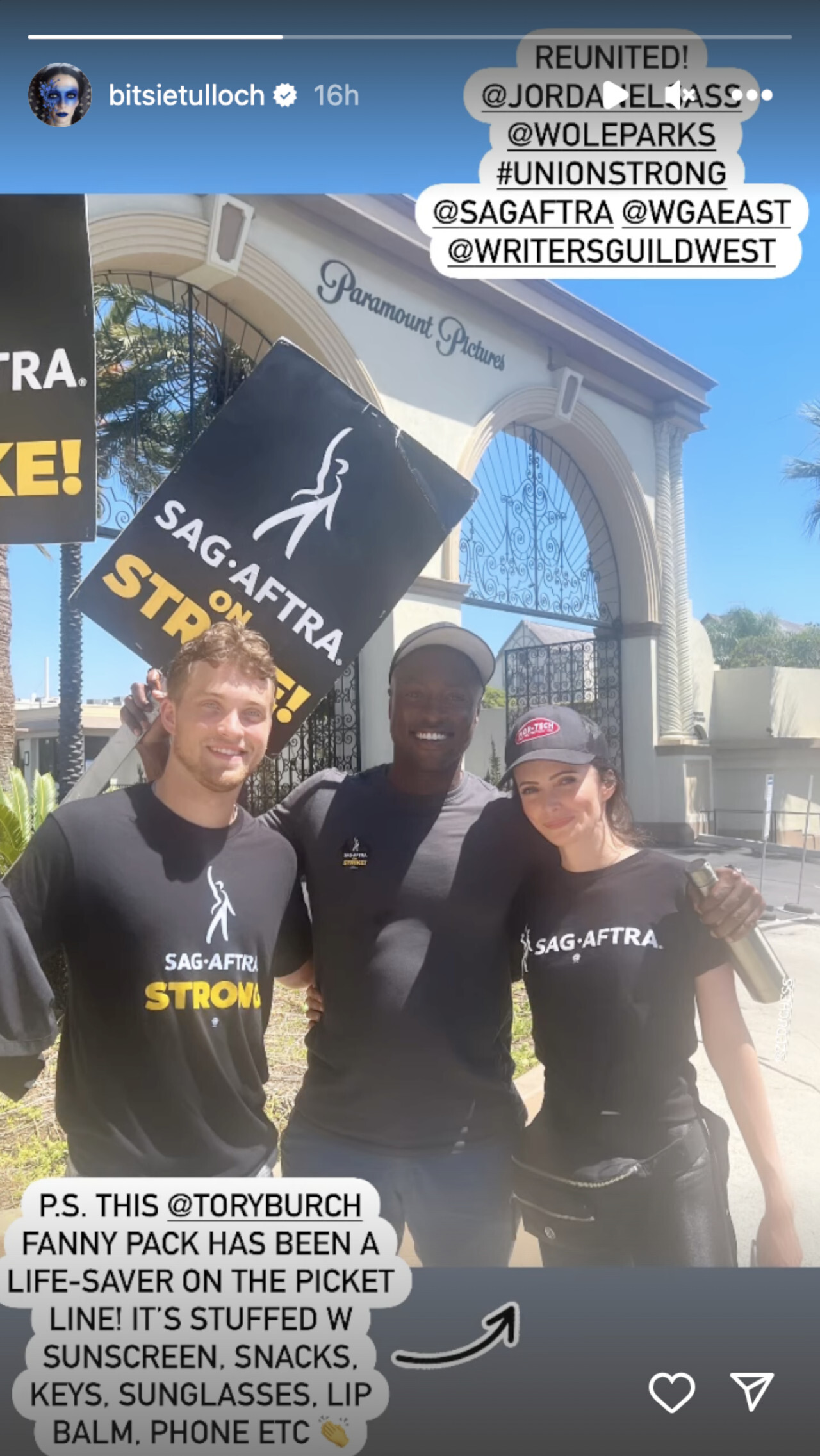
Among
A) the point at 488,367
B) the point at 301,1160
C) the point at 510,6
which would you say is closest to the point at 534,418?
the point at 488,367

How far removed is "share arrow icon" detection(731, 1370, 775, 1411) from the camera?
5.90 ft

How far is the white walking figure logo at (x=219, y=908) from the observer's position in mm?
1774

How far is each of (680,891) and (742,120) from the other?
1627 mm

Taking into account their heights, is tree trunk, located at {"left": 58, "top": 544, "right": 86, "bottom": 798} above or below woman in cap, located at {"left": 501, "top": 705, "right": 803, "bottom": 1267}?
above

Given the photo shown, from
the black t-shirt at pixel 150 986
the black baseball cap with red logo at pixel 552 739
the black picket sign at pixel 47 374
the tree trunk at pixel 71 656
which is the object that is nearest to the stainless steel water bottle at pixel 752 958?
the black baseball cap with red logo at pixel 552 739

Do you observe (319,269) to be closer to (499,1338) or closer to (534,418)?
(534,418)

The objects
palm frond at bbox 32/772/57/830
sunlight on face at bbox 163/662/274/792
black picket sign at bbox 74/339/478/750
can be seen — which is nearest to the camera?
sunlight on face at bbox 163/662/274/792

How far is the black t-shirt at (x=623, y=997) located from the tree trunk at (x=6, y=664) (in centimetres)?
137

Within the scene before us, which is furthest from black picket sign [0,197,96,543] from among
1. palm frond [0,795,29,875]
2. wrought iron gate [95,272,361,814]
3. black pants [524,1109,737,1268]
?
black pants [524,1109,737,1268]

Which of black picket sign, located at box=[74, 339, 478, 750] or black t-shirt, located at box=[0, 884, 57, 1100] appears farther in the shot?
black picket sign, located at box=[74, 339, 478, 750]

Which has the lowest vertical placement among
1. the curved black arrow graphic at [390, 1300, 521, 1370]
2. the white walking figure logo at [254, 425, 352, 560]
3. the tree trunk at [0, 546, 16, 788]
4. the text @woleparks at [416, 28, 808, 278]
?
the curved black arrow graphic at [390, 1300, 521, 1370]

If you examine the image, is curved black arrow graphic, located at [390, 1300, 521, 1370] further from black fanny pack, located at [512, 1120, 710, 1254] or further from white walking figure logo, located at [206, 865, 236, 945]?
white walking figure logo, located at [206, 865, 236, 945]

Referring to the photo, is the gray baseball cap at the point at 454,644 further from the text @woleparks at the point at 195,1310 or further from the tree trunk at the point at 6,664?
the text @woleparks at the point at 195,1310

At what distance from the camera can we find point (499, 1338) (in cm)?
184
